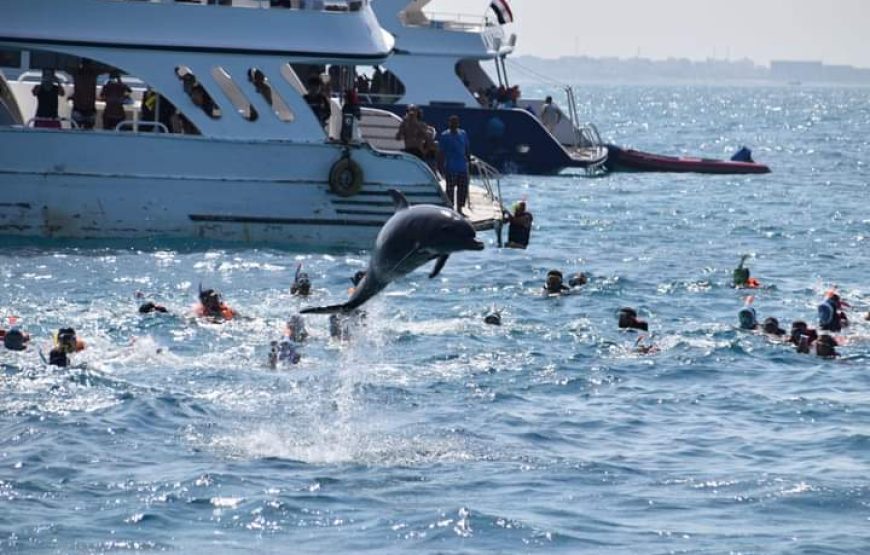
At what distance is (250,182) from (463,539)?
15283mm

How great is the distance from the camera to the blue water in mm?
15336

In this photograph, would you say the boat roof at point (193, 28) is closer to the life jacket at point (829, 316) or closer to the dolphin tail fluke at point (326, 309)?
the life jacket at point (829, 316)

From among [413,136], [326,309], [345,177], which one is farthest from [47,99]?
[326,309]

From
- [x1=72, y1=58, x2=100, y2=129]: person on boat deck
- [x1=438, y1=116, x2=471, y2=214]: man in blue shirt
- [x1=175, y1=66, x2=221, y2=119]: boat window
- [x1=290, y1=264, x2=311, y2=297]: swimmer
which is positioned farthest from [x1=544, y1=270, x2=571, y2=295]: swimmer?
[x1=72, y1=58, x2=100, y2=129]: person on boat deck

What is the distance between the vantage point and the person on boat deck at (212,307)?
23.8m

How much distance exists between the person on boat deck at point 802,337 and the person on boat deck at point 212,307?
7.40 metres

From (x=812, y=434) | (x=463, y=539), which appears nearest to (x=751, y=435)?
(x=812, y=434)

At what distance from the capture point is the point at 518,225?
3092 centimetres

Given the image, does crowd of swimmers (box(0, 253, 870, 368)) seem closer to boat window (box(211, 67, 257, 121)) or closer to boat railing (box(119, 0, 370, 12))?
boat window (box(211, 67, 257, 121))

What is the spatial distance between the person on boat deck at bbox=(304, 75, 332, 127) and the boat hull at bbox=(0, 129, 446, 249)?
1.21m

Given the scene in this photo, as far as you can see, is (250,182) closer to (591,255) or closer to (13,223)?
(13,223)

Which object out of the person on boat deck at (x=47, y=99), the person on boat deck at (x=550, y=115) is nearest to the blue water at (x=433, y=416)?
the person on boat deck at (x=47, y=99)

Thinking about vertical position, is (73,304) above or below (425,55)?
below

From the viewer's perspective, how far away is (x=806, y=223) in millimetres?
42062
